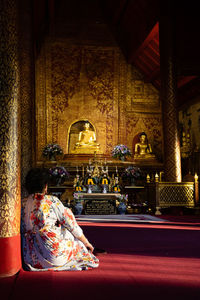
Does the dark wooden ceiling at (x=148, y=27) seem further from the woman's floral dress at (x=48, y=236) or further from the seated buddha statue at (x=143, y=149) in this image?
the woman's floral dress at (x=48, y=236)

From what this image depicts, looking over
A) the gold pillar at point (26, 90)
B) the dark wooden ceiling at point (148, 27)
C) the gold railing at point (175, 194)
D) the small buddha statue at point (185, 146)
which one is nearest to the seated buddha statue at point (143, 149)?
the small buddha statue at point (185, 146)

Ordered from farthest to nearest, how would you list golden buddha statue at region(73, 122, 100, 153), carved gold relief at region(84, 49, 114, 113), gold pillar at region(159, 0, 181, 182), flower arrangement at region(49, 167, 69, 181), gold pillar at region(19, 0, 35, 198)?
1. carved gold relief at region(84, 49, 114, 113)
2. golden buddha statue at region(73, 122, 100, 153)
3. flower arrangement at region(49, 167, 69, 181)
4. gold pillar at region(159, 0, 181, 182)
5. gold pillar at region(19, 0, 35, 198)

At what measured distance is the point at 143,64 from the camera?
45.1ft

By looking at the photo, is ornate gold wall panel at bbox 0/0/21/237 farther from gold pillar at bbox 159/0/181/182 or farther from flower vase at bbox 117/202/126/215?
gold pillar at bbox 159/0/181/182

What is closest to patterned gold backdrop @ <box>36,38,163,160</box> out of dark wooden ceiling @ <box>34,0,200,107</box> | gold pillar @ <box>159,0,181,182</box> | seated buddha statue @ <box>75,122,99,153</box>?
seated buddha statue @ <box>75,122,99,153</box>

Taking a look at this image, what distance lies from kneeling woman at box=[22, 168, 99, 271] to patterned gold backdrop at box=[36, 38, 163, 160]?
10.7 metres

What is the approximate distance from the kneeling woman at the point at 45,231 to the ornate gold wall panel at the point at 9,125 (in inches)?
4.5

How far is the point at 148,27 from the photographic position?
37.2ft

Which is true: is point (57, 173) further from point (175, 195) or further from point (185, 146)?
point (185, 146)

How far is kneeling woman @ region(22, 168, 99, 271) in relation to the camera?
8.35ft

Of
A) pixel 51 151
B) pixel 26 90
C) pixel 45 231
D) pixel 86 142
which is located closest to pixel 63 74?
pixel 86 142

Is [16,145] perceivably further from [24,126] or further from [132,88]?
[132,88]

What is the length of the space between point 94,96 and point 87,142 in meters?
2.01

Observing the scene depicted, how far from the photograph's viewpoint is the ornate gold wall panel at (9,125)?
2584 millimetres
